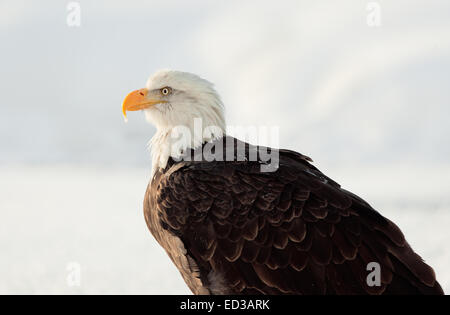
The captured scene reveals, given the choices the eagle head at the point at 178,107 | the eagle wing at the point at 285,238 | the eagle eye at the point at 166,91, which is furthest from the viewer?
the eagle eye at the point at 166,91

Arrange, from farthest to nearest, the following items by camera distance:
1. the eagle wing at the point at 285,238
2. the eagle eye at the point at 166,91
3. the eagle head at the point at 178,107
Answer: the eagle eye at the point at 166,91 < the eagle head at the point at 178,107 < the eagle wing at the point at 285,238

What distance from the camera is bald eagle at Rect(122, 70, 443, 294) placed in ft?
20.7

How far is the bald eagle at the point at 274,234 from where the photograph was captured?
630 cm

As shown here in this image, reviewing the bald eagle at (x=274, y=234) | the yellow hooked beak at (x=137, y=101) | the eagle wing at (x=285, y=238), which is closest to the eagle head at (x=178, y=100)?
the yellow hooked beak at (x=137, y=101)

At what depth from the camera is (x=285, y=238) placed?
6.37 meters

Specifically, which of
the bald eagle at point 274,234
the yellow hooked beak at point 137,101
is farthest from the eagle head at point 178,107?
the bald eagle at point 274,234

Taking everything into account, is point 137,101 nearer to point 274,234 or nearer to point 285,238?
point 274,234

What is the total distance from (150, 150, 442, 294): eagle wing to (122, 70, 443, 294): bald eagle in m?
0.01

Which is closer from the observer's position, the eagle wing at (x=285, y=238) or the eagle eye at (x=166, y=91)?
the eagle wing at (x=285, y=238)

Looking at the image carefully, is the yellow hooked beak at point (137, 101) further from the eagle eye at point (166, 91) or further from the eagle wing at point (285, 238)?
the eagle wing at point (285, 238)

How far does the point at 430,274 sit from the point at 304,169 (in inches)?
69.2

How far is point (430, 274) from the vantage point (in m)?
6.39

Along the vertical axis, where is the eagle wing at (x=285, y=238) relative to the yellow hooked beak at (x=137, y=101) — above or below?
below

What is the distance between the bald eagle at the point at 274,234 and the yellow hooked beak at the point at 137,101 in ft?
3.69
